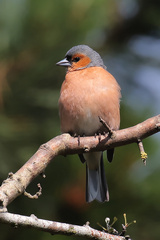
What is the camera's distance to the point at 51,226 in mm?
2070

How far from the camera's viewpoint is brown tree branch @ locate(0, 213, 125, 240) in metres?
1.96

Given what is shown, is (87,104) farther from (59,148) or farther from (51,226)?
(51,226)

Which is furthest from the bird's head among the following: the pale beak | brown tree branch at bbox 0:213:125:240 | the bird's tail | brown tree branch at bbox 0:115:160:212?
brown tree branch at bbox 0:213:125:240

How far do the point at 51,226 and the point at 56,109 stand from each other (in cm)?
183

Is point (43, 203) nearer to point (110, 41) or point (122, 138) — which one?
point (122, 138)

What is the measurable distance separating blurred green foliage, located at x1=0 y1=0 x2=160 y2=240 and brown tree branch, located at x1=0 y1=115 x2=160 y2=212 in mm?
370

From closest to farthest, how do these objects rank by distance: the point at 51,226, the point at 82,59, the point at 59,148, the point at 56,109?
the point at 51,226, the point at 59,148, the point at 56,109, the point at 82,59

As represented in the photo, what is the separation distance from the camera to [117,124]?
13.1 feet

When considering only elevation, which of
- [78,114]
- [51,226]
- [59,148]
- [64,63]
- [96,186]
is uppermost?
[64,63]

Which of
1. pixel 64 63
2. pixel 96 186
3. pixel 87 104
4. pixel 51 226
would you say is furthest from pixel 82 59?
pixel 51 226

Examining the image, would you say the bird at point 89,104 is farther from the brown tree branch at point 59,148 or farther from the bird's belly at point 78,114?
the brown tree branch at point 59,148

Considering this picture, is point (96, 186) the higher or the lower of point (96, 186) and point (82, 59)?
the lower

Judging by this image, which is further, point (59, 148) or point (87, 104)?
point (87, 104)

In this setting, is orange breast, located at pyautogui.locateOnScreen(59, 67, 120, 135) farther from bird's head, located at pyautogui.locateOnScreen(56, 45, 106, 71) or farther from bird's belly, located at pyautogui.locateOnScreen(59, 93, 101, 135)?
bird's head, located at pyautogui.locateOnScreen(56, 45, 106, 71)
